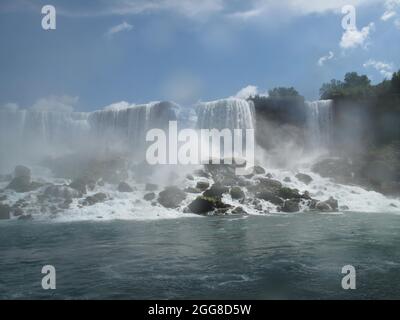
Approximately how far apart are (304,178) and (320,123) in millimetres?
9295

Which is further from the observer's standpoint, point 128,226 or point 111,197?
point 111,197

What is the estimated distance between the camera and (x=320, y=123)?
136 ft

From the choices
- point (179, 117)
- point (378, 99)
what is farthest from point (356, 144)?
point (179, 117)

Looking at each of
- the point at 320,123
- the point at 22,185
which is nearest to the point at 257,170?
the point at 320,123

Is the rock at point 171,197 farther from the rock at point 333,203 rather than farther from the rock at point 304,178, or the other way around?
the rock at point 304,178

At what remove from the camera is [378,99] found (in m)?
40.8

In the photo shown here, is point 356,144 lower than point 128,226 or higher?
higher

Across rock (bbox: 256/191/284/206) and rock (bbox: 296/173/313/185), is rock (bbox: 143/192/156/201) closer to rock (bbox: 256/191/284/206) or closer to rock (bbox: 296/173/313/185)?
rock (bbox: 256/191/284/206)

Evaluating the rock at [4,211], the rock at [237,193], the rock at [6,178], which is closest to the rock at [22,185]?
the rock at [6,178]

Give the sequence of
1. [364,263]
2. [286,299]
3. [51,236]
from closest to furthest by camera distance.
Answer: [286,299] → [364,263] → [51,236]

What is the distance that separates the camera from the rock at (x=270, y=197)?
29.0m

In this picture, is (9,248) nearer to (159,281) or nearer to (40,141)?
(159,281)

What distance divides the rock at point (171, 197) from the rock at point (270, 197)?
17.8 feet

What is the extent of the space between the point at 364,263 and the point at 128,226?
12431 millimetres
